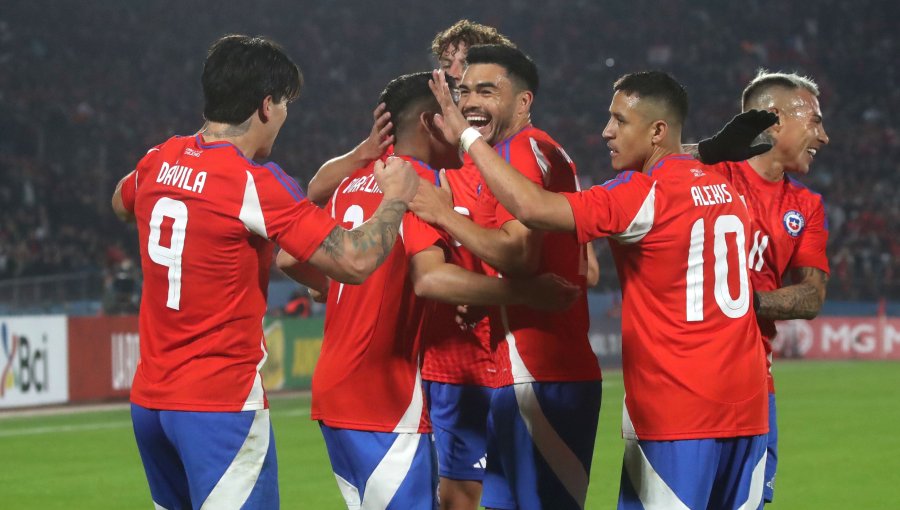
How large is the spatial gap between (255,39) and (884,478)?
26.4 feet

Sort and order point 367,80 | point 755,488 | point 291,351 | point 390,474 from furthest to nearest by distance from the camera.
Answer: point 367,80
point 291,351
point 755,488
point 390,474

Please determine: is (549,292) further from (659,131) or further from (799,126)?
(799,126)

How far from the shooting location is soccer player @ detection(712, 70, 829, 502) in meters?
5.98

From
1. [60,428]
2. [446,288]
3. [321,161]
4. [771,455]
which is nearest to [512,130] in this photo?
[446,288]

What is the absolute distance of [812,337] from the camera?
2758cm

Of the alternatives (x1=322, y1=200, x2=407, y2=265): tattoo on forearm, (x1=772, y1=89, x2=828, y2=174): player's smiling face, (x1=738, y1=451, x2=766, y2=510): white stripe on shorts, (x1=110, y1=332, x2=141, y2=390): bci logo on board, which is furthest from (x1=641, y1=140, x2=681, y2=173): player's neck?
(x1=110, y1=332, x2=141, y2=390): bci logo on board

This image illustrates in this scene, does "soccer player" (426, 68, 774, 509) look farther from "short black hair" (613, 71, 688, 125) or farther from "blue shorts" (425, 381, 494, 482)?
"blue shorts" (425, 381, 494, 482)

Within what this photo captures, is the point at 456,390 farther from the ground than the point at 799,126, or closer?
closer

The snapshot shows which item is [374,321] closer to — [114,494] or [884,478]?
A: [114,494]

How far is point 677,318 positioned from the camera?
4410mm

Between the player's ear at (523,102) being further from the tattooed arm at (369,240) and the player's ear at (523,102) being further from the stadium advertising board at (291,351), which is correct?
the stadium advertising board at (291,351)

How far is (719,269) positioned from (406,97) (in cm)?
147

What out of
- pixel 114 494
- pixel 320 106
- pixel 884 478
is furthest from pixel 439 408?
pixel 320 106

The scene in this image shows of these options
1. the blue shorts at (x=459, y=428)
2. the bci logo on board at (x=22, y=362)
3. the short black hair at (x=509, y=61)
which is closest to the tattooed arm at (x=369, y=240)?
the short black hair at (x=509, y=61)
